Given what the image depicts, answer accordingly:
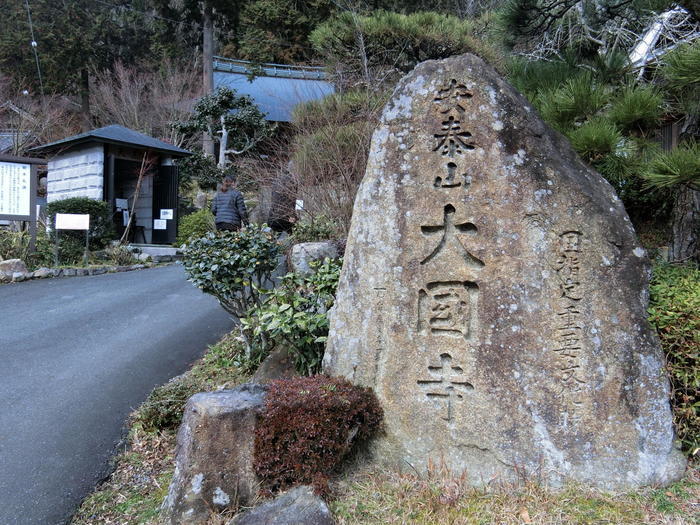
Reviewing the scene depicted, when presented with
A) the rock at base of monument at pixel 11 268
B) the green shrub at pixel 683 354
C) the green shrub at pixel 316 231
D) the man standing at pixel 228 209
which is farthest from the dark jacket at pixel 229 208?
the green shrub at pixel 683 354

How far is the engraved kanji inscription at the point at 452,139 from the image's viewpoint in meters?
3.30

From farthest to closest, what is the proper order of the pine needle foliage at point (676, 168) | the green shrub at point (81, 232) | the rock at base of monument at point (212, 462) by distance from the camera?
the green shrub at point (81, 232)
the pine needle foliage at point (676, 168)
the rock at base of monument at point (212, 462)

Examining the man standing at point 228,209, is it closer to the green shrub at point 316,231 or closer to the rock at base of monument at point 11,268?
the green shrub at point 316,231

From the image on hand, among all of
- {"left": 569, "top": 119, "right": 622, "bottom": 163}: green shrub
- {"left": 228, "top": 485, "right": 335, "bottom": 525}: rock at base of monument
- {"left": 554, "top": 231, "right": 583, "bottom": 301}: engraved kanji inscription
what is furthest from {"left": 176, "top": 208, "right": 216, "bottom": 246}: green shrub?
{"left": 554, "top": 231, "right": 583, "bottom": 301}: engraved kanji inscription

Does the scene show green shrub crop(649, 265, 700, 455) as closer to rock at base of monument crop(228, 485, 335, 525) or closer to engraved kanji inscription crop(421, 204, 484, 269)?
engraved kanji inscription crop(421, 204, 484, 269)

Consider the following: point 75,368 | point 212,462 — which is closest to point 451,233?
point 212,462

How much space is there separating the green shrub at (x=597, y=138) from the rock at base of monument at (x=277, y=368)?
298 centimetres

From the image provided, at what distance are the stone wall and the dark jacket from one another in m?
7.10

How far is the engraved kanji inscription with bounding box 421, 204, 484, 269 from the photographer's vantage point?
324 cm

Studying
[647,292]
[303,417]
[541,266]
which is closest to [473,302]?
[541,266]

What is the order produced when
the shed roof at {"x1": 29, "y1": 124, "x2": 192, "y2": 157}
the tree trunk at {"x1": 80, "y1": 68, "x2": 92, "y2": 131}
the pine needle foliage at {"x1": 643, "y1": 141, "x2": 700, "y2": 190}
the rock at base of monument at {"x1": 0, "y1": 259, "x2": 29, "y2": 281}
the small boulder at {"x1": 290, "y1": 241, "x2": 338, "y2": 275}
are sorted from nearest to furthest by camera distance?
the pine needle foliage at {"x1": 643, "y1": 141, "x2": 700, "y2": 190} < the small boulder at {"x1": 290, "y1": 241, "x2": 338, "y2": 275} < the rock at base of monument at {"x1": 0, "y1": 259, "x2": 29, "y2": 281} < the shed roof at {"x1": 29, "y1": 124, "x2": 192, "y2": 157} < the tree trunk at {"x1": 80, "y1": 68, "x2": 92, "y2": 131}

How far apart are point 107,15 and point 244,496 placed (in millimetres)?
25275

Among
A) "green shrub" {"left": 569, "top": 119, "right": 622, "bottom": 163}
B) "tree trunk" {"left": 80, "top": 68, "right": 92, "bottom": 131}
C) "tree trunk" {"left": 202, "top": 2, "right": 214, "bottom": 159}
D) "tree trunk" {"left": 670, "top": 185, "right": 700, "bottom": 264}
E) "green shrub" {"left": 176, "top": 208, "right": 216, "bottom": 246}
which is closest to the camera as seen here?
"green shrub" {"left": 569, "top": 119, "right": 622, "bottom": 163}

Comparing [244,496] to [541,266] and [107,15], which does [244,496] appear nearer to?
[541,266]
